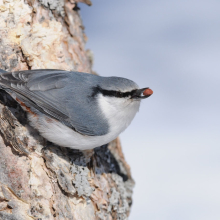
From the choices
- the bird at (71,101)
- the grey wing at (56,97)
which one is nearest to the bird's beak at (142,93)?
the bird at (71,101)

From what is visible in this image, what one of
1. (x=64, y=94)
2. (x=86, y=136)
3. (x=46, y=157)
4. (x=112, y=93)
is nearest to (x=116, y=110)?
(x=112, y=93)

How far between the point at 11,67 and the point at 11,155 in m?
0.85

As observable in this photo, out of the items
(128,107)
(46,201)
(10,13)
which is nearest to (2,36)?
(10,13)

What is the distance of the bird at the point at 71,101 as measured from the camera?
262cm

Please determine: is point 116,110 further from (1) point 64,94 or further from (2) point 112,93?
(1) point 64,94

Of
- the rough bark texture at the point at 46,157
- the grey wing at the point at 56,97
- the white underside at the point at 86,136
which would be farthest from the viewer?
the white underside at the point at 86,136

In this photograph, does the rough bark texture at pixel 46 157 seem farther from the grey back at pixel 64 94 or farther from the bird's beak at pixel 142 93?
the bird's beak at pixel 142 93

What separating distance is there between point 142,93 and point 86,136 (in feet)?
1.88

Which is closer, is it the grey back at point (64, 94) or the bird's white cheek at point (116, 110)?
the grey back at point (64, 94)

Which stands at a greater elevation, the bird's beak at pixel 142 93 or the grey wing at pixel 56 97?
the bird's beak at pixel 142 93

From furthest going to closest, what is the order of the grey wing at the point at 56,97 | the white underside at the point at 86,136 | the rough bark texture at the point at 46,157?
the white underside at the point at 86,136 < the grey wing at the point at 56,97 < the rough bark texture at the point at 46,157

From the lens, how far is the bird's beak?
8.68 feet

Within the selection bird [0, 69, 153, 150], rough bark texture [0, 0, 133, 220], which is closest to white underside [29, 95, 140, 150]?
bird [0, 69, 153, 150]

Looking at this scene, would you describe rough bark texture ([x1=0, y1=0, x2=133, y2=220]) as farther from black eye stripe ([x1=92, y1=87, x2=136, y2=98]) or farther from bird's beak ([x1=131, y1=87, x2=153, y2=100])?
bird's beak ([x1=131, y1=87, x2=153, y2=100])
